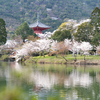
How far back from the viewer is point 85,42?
3700 cm

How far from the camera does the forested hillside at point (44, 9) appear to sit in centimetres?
10106

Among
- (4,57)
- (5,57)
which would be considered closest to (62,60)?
(5,57)

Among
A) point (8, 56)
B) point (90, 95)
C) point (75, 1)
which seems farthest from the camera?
point (75, 1)

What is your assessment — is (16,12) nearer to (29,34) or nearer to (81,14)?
(81,14)

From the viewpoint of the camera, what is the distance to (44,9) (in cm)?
11694

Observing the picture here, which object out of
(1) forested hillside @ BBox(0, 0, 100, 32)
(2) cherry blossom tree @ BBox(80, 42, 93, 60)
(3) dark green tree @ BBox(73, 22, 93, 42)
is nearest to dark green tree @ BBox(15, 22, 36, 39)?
(3) dark green tree @ BBox(73, 22, 93, 42)

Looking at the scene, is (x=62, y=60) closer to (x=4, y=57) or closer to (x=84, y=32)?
(x=84, y=32)

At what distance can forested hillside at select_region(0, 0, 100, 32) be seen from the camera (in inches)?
3979

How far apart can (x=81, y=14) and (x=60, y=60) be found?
8015cm

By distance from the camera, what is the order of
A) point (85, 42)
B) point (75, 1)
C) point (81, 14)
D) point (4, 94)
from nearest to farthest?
point (4, 94) → point (85, 42) → point (81, 14) → point (75, 1)

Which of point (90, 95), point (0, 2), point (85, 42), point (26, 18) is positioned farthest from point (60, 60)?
point (0, 2)

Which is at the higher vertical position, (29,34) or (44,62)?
(29,34)

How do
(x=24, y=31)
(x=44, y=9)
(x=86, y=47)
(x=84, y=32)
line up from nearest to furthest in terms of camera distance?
(x=86, y=47), (x=84, y=32), (x=24, y=31), (x=44, y=9)

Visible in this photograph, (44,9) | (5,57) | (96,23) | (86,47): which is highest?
(44,9)
